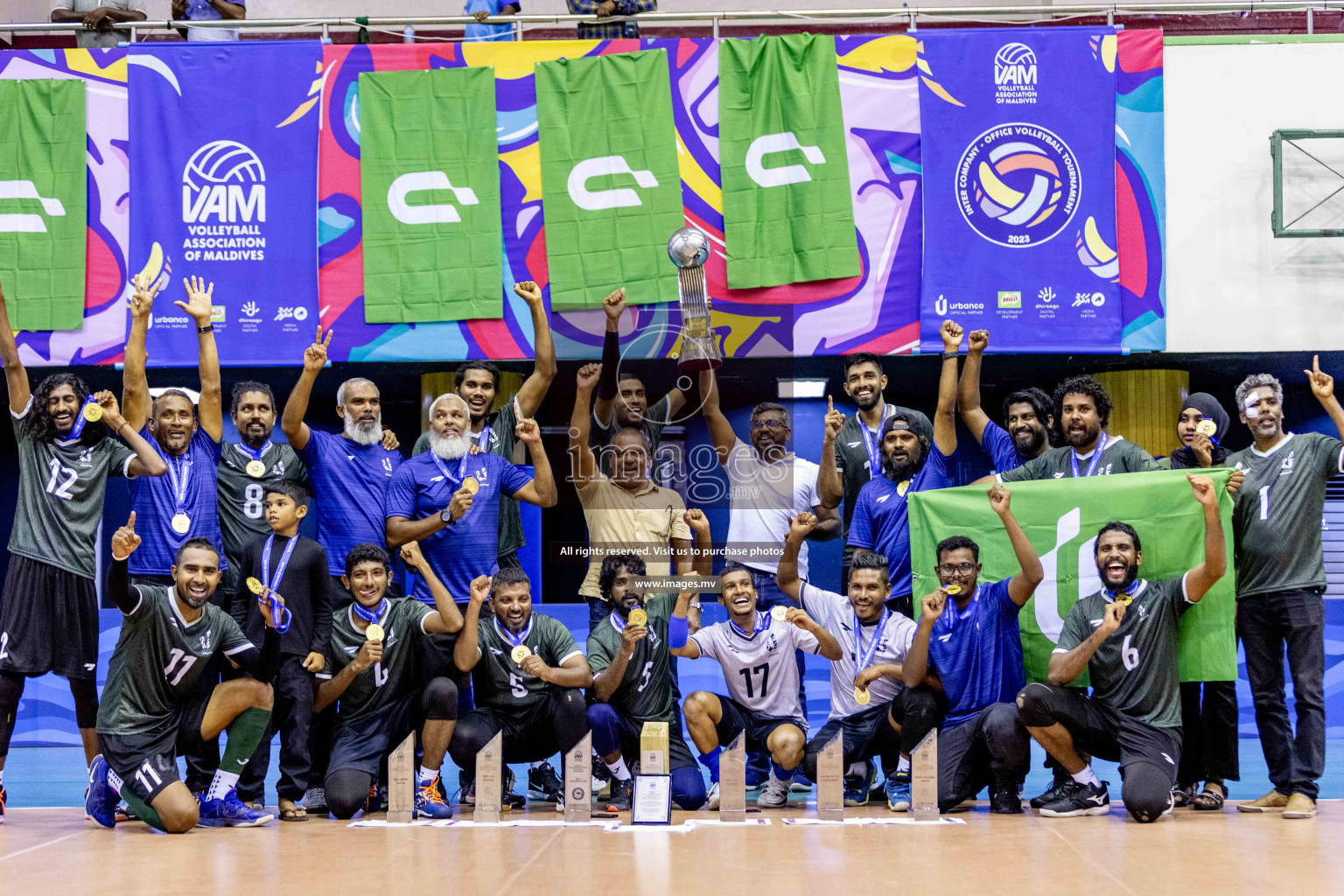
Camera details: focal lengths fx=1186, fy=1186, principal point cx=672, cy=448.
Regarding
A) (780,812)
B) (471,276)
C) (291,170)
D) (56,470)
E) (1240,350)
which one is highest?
(291,170)

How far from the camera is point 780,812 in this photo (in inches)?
229

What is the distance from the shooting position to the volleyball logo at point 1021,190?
29.4ft

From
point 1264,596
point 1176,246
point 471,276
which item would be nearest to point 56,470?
point 471,276

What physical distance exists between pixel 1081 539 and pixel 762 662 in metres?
1.82

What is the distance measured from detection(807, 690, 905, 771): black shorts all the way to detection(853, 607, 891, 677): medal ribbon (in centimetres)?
24

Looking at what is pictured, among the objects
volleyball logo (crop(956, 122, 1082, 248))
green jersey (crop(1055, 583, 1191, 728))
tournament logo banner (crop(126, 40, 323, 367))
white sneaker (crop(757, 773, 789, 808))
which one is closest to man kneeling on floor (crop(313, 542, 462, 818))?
white sneaker (crop(757, 773, 789, 808))

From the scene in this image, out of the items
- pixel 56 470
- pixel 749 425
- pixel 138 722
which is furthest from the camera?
pixel 749 425

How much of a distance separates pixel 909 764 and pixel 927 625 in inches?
31.1

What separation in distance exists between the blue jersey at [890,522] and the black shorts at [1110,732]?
1151 mm

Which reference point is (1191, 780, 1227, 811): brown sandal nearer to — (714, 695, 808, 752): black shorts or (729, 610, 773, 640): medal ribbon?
(714, 695, 808, 752): black shorts

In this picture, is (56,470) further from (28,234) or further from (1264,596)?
(1264,596)

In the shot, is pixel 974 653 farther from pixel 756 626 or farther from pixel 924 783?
pixel 756 626

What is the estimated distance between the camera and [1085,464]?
6484 mm

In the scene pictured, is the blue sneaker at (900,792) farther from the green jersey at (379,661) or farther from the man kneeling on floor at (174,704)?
the man kneeling on floor at (174,704)
